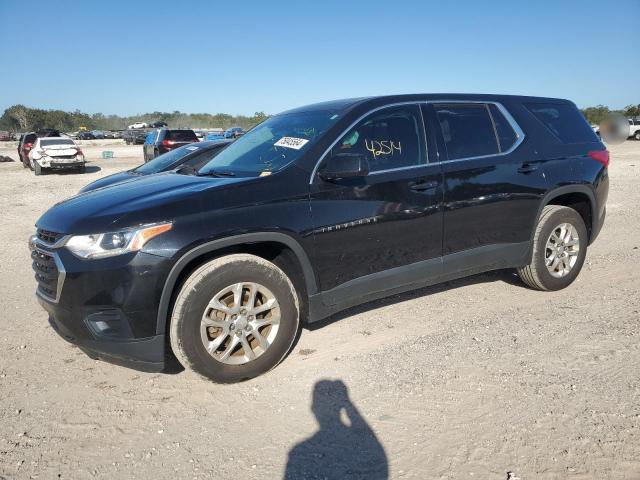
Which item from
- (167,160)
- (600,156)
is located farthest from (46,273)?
(167,160)

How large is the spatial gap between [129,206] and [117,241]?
26 centimetres

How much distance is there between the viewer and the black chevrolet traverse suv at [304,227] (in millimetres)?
2957

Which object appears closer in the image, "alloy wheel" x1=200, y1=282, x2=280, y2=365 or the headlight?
the headlight

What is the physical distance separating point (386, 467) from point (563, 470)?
0.83 meters

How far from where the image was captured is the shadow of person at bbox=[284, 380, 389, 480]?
2.43 m

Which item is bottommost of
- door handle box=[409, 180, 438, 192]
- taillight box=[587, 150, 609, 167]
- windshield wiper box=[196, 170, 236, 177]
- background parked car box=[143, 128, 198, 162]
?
door handle box=[409, 180, 438, 192]

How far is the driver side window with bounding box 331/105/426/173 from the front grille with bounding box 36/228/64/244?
1.87m

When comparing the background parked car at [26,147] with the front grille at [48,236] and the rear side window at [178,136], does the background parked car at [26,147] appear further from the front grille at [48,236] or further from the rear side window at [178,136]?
the front grille at [48,236]

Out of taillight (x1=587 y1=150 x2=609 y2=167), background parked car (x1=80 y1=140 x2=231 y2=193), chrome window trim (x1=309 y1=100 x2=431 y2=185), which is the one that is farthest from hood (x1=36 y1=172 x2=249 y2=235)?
background parked car (x1=80 y1=140 x2=231 y2=193)

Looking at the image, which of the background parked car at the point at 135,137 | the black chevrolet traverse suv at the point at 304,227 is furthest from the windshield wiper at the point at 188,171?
the background parked car at the point at 135,137

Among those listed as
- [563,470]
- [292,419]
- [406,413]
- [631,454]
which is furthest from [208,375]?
[631,454]

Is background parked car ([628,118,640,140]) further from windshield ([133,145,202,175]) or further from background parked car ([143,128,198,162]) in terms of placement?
windshield ([133,145,202,175])

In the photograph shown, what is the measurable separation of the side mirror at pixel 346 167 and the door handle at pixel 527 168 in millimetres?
1689

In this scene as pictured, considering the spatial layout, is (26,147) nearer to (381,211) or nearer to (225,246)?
(225,246)
